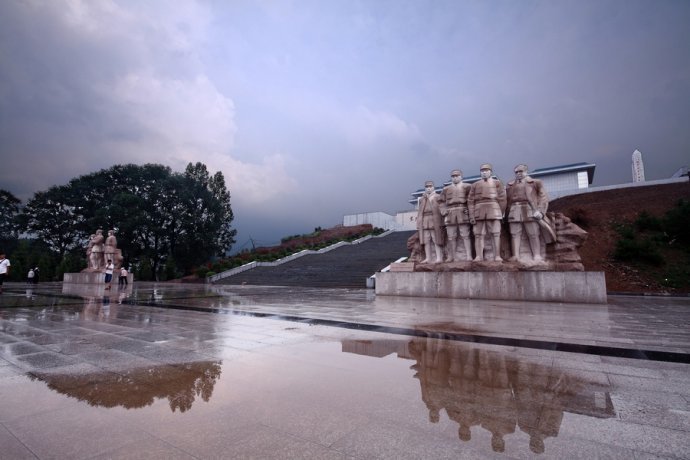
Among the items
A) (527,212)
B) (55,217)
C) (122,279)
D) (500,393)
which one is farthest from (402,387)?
(55,217)

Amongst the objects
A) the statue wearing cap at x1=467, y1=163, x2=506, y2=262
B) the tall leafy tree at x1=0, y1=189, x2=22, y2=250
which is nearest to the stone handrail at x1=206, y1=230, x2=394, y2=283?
the statue wearing cap at x1=467, y1=163, x2=506, y2=262

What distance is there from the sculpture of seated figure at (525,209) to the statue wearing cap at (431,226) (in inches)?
98.3

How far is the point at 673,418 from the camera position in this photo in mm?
2344

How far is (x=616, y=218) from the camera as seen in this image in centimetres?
2611

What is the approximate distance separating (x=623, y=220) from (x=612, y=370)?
27983 millimetres

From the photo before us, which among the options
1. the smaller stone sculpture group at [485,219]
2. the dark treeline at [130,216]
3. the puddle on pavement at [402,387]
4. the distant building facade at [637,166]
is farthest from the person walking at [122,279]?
the distant building facade at [637,166]

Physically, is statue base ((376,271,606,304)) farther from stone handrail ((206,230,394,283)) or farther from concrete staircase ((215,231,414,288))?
stone handrail ((206,230,394,283))

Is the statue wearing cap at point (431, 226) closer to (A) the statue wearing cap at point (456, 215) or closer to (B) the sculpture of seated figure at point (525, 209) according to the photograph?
(A) the statue wearing cap at point (456, 215)

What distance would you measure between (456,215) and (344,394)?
36.3ft

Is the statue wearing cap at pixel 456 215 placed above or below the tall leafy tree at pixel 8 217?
below

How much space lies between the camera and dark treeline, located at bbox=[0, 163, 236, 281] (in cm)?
3341

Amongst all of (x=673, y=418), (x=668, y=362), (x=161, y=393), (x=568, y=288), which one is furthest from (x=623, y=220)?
(x=161, y=393)

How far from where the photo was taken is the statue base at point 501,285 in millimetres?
10844

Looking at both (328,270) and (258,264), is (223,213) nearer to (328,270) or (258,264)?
(258,264)
